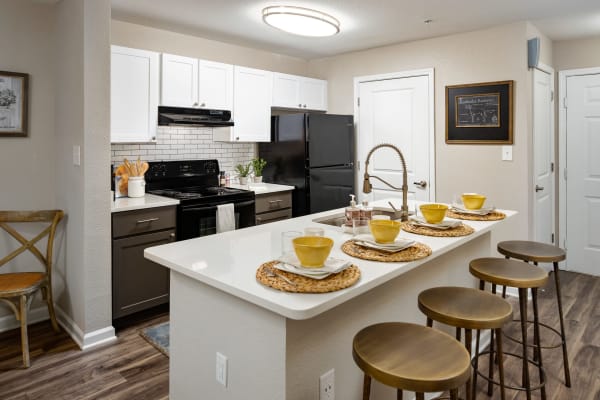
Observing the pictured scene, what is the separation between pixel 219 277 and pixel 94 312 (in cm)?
183

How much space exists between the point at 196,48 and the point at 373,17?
1701mm

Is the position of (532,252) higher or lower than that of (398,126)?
lower

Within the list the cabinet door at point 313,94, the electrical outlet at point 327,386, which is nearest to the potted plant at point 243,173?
the cabinet door at point 313,94

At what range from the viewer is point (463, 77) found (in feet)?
13.1

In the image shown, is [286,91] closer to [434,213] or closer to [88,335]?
[434,213]

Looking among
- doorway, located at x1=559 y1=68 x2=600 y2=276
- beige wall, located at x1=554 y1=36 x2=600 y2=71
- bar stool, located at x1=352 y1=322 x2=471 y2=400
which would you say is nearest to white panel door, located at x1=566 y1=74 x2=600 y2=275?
doorway, located at x1=559 y1=68 x2=600 y2=276

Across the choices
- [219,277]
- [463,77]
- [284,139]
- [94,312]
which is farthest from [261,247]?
[463,77]

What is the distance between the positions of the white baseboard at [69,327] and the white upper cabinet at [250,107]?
6.71ft

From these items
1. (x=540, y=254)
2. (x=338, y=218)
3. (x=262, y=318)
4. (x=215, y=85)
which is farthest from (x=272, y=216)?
(x=262, y=318)

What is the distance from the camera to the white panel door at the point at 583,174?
4.29 m

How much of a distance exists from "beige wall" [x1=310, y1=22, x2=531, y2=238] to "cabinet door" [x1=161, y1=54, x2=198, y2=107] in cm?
202

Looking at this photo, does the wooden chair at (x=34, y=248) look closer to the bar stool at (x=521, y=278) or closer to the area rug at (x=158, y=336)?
the area rug at (x=158, y=336)

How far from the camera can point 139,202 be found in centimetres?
320

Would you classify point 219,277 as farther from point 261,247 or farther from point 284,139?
point 284,139
